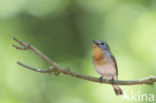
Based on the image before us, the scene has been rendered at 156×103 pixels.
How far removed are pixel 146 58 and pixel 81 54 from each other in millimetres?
1810

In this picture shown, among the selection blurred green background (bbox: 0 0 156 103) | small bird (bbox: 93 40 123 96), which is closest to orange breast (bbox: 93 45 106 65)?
small bird (bbox: 93 40 123 96)

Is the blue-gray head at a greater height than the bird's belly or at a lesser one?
greater

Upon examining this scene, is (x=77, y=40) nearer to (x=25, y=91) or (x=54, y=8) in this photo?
(x=54, y=8)

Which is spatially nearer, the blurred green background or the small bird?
the small bird

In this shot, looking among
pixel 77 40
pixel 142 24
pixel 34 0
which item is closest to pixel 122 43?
pixel 142 24

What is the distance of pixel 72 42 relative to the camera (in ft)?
29.5

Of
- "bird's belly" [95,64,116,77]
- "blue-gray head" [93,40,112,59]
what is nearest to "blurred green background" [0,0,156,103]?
"bird's belly" [95,64,116,77]

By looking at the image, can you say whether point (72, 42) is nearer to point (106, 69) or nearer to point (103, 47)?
point (103, 47)

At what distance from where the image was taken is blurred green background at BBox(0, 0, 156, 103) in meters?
7.22

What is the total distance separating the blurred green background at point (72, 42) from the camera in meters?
7.22

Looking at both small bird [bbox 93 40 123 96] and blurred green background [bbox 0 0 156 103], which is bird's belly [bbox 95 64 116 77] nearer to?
small bird [bbox 93 40 123 96]

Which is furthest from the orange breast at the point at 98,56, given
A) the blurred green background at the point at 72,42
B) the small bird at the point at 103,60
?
the blurred green background at the point at 72,42

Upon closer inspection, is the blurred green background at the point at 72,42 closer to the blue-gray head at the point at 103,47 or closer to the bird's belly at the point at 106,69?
the bird's belly at the point at 106,69

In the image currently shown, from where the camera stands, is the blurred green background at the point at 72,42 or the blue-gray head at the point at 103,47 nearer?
the blue-gray head at the point at 103,47
